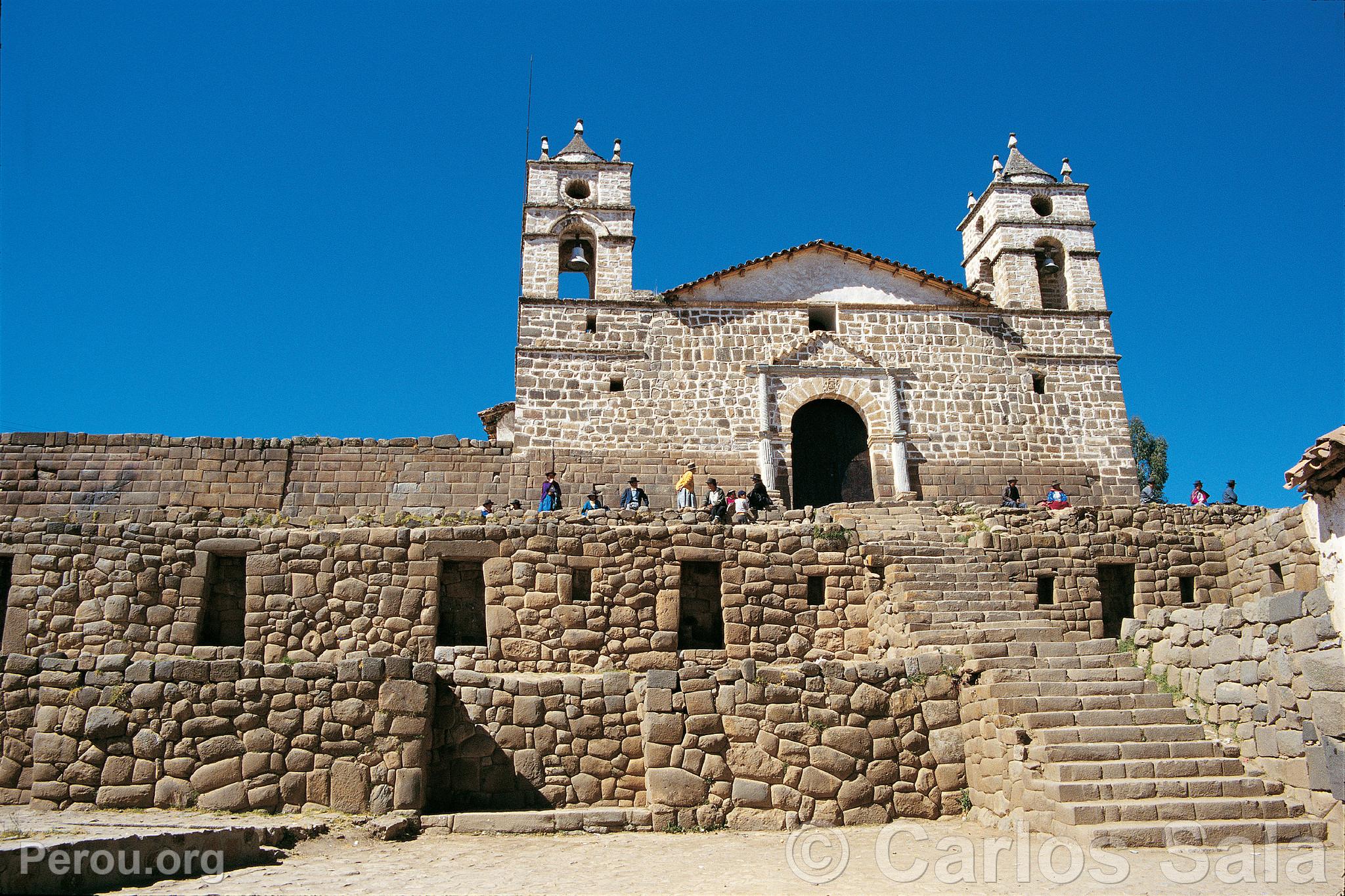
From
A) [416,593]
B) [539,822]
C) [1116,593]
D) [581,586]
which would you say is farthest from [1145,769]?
[416,593]

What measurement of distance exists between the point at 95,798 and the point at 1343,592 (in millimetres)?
12330

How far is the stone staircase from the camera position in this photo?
969 cm

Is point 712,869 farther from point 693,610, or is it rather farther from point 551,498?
point 551,498

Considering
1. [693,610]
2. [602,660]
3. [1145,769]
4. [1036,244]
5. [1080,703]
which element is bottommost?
[1145,769]

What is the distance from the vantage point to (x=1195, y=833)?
9.43 m

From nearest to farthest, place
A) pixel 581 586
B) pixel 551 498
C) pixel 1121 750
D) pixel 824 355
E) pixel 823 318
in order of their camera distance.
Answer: pixel 1121 750, pixel 581 586, pixel 551 498, pixel 824 355, pixel 823 318

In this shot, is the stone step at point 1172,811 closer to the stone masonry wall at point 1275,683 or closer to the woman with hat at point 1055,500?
the stone masonry wall at point 1275,683

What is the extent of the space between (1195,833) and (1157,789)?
0.61 meters

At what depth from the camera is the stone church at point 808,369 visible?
22.2 metres

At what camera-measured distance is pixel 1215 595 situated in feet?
52.5

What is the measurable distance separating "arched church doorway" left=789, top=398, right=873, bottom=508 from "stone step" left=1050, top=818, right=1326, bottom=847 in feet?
42.8

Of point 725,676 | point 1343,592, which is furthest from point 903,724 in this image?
point 1343,592

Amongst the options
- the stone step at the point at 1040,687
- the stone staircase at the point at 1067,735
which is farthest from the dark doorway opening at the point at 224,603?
the stone step at the point at 1040,687

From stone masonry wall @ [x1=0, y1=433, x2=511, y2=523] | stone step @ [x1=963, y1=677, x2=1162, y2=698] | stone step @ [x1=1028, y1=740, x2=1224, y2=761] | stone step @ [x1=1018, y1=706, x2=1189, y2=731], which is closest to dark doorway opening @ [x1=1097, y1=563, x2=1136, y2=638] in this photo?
stone step @ [x1=963, y1=677, x2=1162, y2=698]
